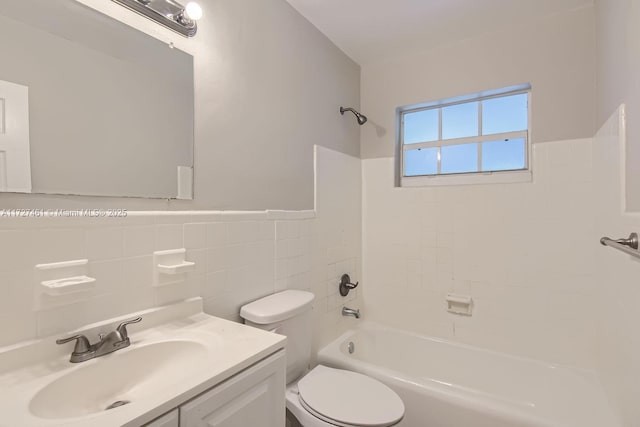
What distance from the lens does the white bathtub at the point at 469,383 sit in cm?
145

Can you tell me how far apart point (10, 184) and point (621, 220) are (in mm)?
2134

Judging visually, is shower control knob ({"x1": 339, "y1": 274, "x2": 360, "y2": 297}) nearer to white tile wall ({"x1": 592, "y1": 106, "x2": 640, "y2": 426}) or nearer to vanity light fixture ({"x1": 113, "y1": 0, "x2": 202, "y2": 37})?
white tile wall ({"x1": 592, "y1": 106, "x2": 640, "y2": 426})

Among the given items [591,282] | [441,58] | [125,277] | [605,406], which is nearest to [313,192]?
[125,277]

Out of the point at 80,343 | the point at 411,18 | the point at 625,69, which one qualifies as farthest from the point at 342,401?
the point at 411,18

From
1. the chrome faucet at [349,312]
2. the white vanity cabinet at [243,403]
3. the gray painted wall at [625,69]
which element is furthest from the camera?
the chrome faucet at [349,312]

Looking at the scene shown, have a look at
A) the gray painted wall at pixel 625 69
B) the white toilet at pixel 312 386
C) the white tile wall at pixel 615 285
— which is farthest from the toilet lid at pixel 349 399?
the gray painted wall at pixel 625 69

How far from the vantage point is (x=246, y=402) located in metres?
0.92

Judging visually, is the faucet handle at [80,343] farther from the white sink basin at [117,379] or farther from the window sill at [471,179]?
the window sill at [471,179]

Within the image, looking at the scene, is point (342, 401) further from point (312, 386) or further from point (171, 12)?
point (171, 12)

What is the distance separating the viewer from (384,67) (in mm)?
2490

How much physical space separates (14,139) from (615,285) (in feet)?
7.49

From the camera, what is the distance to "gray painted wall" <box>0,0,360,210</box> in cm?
131

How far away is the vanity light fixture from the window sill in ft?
5.90

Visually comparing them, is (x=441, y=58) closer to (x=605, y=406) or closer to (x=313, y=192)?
(x=313, y=192)
